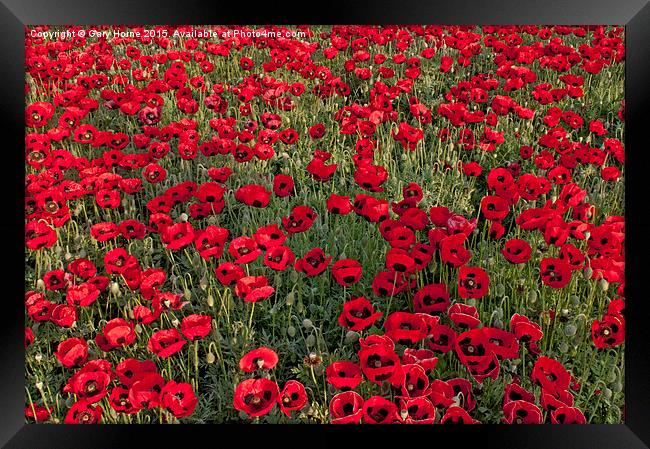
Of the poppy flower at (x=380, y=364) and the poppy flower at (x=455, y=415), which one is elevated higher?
the poppy flower at (x=380, y=364)

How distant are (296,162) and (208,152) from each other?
0.45 metres

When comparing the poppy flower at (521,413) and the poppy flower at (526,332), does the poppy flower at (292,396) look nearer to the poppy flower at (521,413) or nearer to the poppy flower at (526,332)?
the poppy flower at (521,413)

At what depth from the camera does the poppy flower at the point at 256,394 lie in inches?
63.4

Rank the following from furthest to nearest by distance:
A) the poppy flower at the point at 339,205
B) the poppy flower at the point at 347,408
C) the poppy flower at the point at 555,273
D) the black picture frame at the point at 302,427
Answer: the poppy flower at the point at 339,205
the poppy flower at the point at 555,273
the black picture frame at the point at 302,427
the poppy flower at the point at 347,408

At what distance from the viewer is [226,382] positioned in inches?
76.2

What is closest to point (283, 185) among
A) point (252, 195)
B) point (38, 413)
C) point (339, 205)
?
point (252, 195)

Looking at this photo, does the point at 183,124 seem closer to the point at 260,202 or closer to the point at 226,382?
the point at 260,202

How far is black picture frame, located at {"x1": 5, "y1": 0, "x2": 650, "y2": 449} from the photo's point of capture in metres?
1.71

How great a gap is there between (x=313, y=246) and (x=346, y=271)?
1.90 feet

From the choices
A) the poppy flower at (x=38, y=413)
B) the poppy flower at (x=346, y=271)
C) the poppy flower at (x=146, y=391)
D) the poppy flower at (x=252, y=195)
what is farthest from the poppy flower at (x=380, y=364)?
the poppy flower at (x=38, y=413)

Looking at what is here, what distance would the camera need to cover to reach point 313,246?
2.41 m

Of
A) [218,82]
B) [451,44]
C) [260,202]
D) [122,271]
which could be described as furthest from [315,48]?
[122,271]

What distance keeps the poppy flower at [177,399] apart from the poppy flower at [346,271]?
1.88ft

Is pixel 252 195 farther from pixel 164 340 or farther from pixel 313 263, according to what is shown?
pixel 164 340
